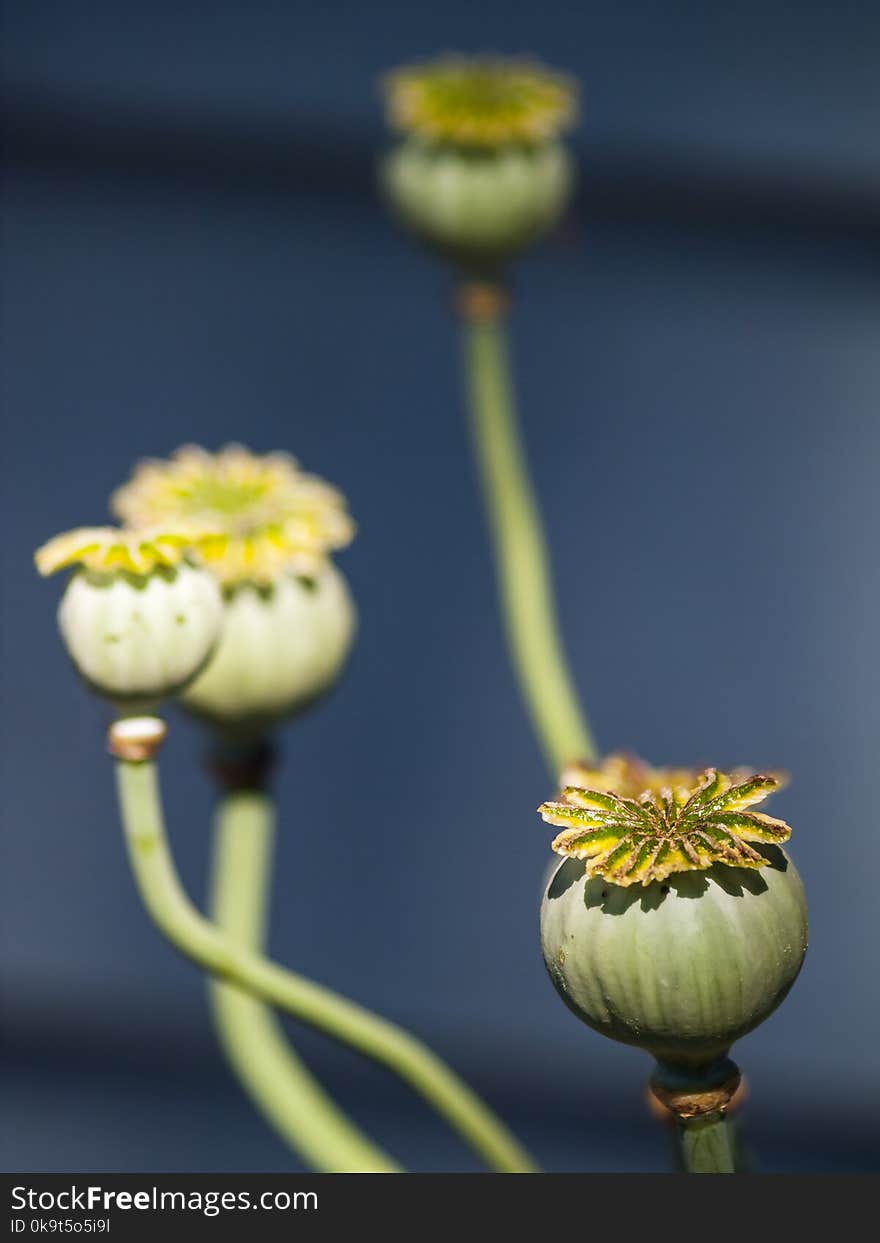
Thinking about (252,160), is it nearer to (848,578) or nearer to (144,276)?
(144,276)

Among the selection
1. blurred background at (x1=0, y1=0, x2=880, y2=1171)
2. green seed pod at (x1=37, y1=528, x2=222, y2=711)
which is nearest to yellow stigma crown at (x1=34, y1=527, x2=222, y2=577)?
green seed pod at (x1=37, y1=528, x2=222, y2=711)

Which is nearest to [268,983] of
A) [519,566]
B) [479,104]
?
[519,566]

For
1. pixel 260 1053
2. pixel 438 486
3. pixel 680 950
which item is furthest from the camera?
pixel 438 486

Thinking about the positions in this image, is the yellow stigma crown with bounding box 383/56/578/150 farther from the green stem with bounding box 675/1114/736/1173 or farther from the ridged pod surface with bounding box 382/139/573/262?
the green stem with bounding box 675/1114/736/1173

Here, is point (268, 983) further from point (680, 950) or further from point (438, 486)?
point (438, 486)

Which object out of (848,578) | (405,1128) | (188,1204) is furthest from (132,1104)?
(188,1204)

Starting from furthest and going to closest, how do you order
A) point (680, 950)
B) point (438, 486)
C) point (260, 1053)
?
point (438, 486), point (260, 1053), point (680, 950)
